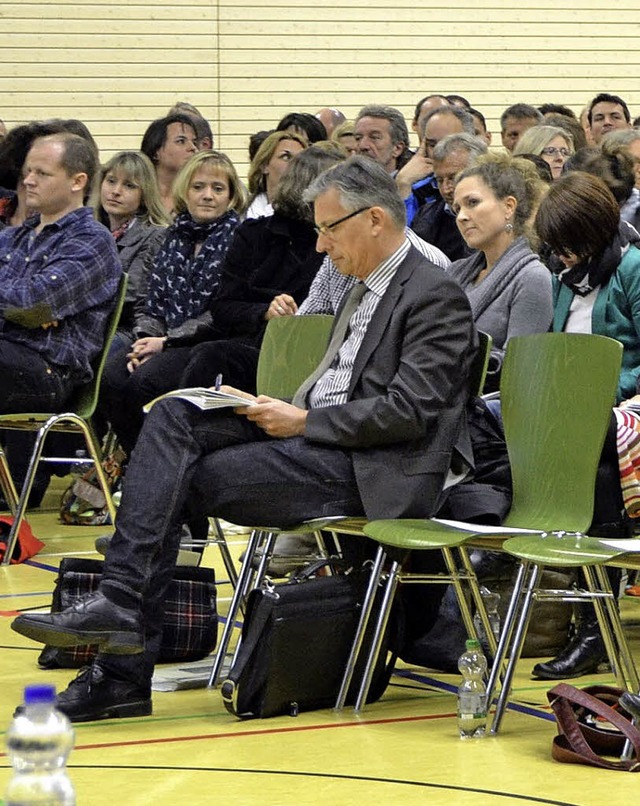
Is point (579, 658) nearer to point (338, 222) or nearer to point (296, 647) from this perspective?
point (296, 647)

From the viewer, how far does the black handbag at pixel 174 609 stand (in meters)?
4.34

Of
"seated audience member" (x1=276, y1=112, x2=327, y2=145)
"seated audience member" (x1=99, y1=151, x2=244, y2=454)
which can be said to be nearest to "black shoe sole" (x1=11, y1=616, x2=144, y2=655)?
"seated audience member" (x1=99, y1=151, x2=244, y2=454)

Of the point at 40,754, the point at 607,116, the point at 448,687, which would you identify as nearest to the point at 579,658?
the point at 448,687

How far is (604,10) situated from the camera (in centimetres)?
1248

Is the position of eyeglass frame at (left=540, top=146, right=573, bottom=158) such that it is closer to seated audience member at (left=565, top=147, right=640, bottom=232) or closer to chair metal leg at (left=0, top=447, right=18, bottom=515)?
seated audience member at (left=565, top=147, right=640, bottom=232)

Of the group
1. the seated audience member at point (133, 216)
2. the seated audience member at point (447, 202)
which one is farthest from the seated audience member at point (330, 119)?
the seated audience member at point (447, 202)

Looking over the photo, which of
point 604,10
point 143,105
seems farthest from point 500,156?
point 604,10

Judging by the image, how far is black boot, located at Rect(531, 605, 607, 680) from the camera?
4.28 metres

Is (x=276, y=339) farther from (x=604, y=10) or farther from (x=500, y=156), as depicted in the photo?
(x=604, y=10)

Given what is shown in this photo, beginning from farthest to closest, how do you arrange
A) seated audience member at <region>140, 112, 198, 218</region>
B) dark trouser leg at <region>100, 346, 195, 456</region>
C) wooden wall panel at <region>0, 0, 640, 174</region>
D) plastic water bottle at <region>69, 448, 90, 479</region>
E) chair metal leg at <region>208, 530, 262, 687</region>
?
1. wooden wall panel at <region>0, 0, 640, 174</region>
2. seated audience member at <region>140, 112, 198, 218</region>
3. plastic water bottle at <region>69, 448, 90, 479</region>
4. dark trouser leg at <region>100, 346, 195, 456</region>
5. chair metal leg at <region>208, 530, 262, 687</region>

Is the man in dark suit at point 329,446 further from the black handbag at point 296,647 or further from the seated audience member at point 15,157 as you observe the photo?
the seated audience member at point 15,157

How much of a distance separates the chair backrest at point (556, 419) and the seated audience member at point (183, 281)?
9.10 ft

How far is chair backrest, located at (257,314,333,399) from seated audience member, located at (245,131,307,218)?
7.73 ft

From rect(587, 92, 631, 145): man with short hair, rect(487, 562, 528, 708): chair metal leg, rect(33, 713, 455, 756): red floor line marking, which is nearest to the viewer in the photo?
rect(33, 713, 455, 756): red floor line marking
